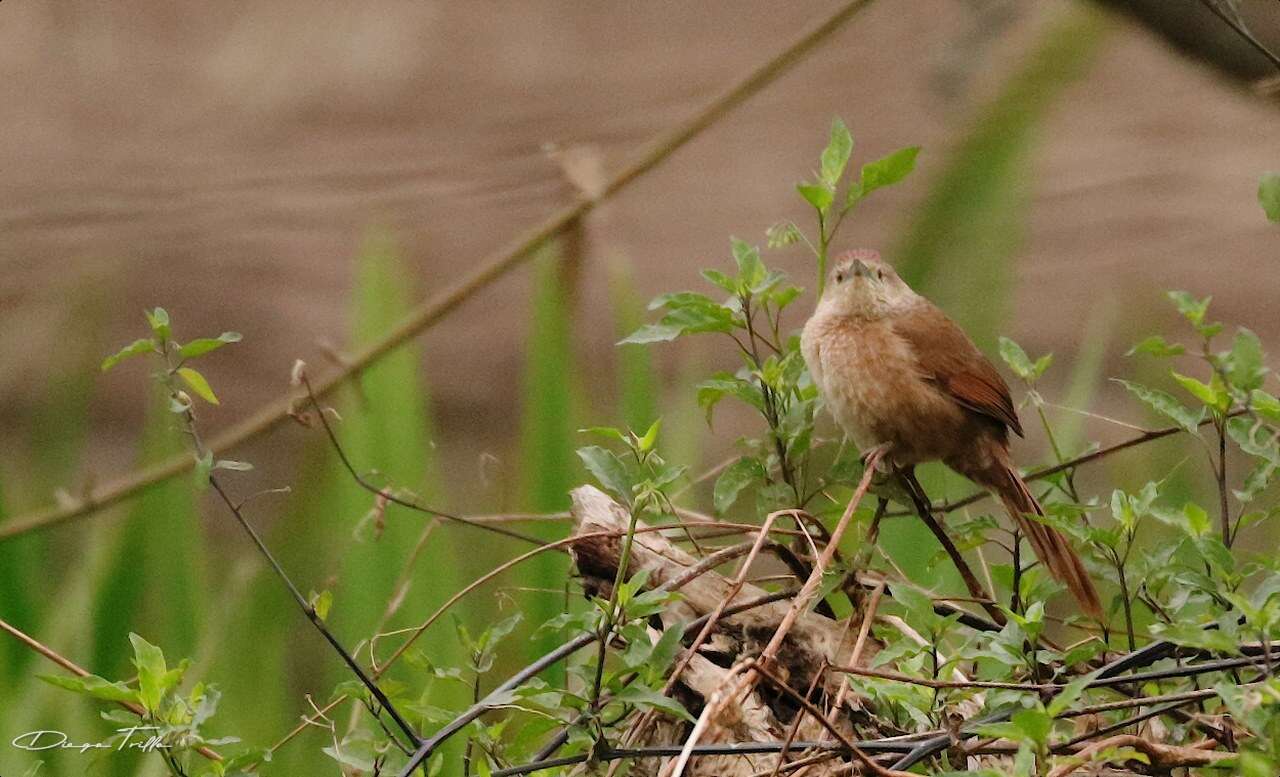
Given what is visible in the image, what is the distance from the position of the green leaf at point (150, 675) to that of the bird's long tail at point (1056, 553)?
36.9 inches

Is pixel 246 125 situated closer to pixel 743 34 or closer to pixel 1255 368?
pixel 743 34

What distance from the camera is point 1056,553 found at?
171cm

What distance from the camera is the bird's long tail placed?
167 cm

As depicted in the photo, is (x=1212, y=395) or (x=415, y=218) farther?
(x=415, y=218)

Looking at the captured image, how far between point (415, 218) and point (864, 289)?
1.51 meters

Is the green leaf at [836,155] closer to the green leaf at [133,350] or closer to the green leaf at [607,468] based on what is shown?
the green leaf at [607,468]

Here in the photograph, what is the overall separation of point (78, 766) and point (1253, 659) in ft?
6.52

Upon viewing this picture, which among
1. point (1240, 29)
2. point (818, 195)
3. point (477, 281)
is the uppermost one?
point (1240, 29)

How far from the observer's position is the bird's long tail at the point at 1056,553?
5.46 feet

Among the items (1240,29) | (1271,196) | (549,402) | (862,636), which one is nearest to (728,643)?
(862,636)

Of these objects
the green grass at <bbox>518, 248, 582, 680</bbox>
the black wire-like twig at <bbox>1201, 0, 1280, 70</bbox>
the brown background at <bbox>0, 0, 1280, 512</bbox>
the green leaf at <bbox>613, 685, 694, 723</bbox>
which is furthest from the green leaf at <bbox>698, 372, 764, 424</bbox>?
the brown background at <bbox>0, 0, 1280, 512</bbox>

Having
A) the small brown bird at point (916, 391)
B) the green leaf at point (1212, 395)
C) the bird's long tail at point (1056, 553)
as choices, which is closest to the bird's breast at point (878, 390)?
the small brown bird at point (916, 391)

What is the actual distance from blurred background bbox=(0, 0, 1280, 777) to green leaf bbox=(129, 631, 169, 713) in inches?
51.0

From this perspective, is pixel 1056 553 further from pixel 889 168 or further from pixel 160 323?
pixel 160 323
